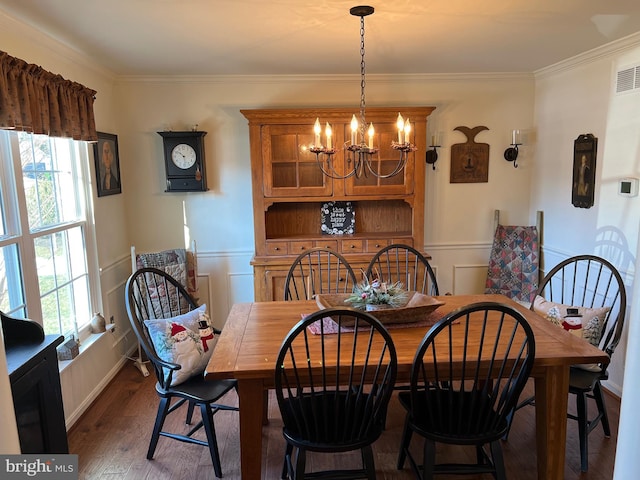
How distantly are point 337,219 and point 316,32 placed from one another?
1689 millimetres

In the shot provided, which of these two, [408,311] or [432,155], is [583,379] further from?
[432,155]

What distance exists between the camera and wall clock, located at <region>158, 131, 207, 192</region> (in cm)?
367

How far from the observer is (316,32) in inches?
102

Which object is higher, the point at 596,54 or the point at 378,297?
the point at 596,54

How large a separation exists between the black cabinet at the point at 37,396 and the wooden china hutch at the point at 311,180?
1.84 metres

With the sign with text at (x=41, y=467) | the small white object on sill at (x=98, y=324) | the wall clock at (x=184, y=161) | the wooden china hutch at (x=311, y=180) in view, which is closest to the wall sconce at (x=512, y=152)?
the wooden china hutch at (x=311, y=180)

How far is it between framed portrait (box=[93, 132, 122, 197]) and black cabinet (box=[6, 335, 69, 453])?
5.49 feet

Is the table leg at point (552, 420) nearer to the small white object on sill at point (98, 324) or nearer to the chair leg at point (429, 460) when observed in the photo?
the chair leg at point (429, 460)

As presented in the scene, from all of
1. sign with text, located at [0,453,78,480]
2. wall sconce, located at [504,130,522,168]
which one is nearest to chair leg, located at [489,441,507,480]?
sign with text, located at [0,453,78,480]

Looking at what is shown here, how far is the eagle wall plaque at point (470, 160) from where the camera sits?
154 inches

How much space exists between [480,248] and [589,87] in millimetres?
1567


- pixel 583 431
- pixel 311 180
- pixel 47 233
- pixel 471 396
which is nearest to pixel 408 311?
pixel 471 396

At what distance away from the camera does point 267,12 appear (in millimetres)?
2236

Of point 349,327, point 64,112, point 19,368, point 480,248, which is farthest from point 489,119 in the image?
point 19,368
